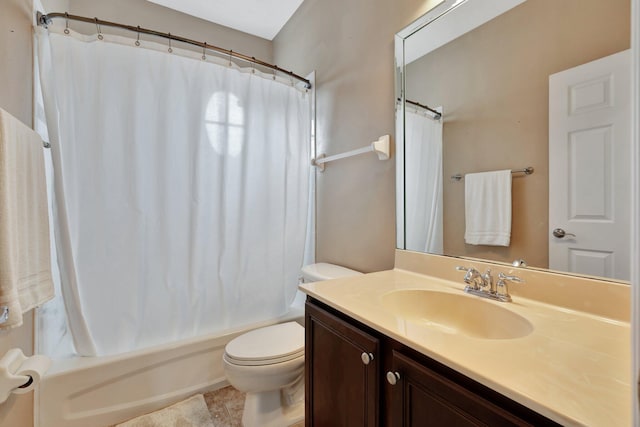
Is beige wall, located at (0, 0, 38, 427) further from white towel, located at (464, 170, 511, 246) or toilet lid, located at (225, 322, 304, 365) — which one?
white towel, located at (464, 170, 511, 246)

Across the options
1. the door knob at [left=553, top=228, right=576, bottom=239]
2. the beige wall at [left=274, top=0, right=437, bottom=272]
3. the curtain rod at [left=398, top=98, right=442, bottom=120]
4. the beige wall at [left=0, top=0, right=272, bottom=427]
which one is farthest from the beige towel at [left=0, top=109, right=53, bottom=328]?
the door knob at [left=553, top=228, right=576, bottom=239]

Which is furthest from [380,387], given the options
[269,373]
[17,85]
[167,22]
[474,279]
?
[167,22]

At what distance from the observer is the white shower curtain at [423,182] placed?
1249 millimetres

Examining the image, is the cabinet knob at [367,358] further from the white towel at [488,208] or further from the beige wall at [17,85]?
the beige wall at [17,85]

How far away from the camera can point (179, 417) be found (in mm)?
1477

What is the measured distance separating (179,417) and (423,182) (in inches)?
70.4

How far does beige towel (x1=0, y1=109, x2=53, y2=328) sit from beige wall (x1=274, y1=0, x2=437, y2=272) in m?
1.45

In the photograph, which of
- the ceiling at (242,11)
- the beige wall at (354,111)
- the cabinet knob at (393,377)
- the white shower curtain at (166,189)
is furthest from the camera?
the ceiling at (242,11)

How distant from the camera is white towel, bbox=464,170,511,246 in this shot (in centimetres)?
100

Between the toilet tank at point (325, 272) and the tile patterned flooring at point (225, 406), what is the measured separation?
0.76 metres

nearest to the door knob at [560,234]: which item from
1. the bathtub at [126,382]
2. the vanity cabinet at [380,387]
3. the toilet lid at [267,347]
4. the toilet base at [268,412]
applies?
the vanity cabinet at [380,387]

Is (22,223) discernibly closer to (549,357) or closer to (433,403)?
(433,403)

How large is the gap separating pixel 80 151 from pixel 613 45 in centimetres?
212

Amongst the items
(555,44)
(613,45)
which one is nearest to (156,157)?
(555,44)
